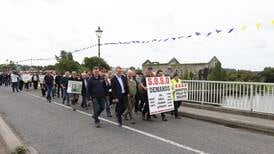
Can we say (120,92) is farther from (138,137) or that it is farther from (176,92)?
(176,92)

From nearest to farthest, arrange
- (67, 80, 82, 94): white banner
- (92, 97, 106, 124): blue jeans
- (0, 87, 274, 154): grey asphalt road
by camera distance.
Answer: (0, 87, 274, 154): grey asphalt road, (92, 97, 106, 124): blue jeans, (67, 80, 82, 94): white banner

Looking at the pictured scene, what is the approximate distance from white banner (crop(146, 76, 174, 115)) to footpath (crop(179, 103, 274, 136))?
1038 mm

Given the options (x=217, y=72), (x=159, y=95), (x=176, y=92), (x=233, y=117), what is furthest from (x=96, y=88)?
(x=217, y=72)

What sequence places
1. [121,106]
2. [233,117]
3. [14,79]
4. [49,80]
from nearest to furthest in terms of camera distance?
[121,106], [233,117], [49,80], [14,79]

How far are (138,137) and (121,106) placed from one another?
8.09ft

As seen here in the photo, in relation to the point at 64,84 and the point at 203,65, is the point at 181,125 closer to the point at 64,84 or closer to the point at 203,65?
the point at 64,84

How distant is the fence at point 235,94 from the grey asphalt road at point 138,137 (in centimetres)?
190

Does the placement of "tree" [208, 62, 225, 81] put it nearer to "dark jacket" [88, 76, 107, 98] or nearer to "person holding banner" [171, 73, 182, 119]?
"person holding banner" [171, 73, 182, 119]

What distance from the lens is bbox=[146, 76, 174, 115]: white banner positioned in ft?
44.8

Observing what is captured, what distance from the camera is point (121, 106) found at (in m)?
12.4

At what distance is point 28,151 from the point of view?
773 cm

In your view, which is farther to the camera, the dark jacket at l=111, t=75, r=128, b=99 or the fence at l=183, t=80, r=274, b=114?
the fence at l=183, t=80, r=274, b=114

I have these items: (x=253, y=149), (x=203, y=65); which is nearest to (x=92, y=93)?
(x=253, y=149)

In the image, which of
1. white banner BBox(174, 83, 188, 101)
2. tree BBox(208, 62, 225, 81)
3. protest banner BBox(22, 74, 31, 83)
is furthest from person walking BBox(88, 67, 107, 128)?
tree BBox(208, 62, 225, 81)
